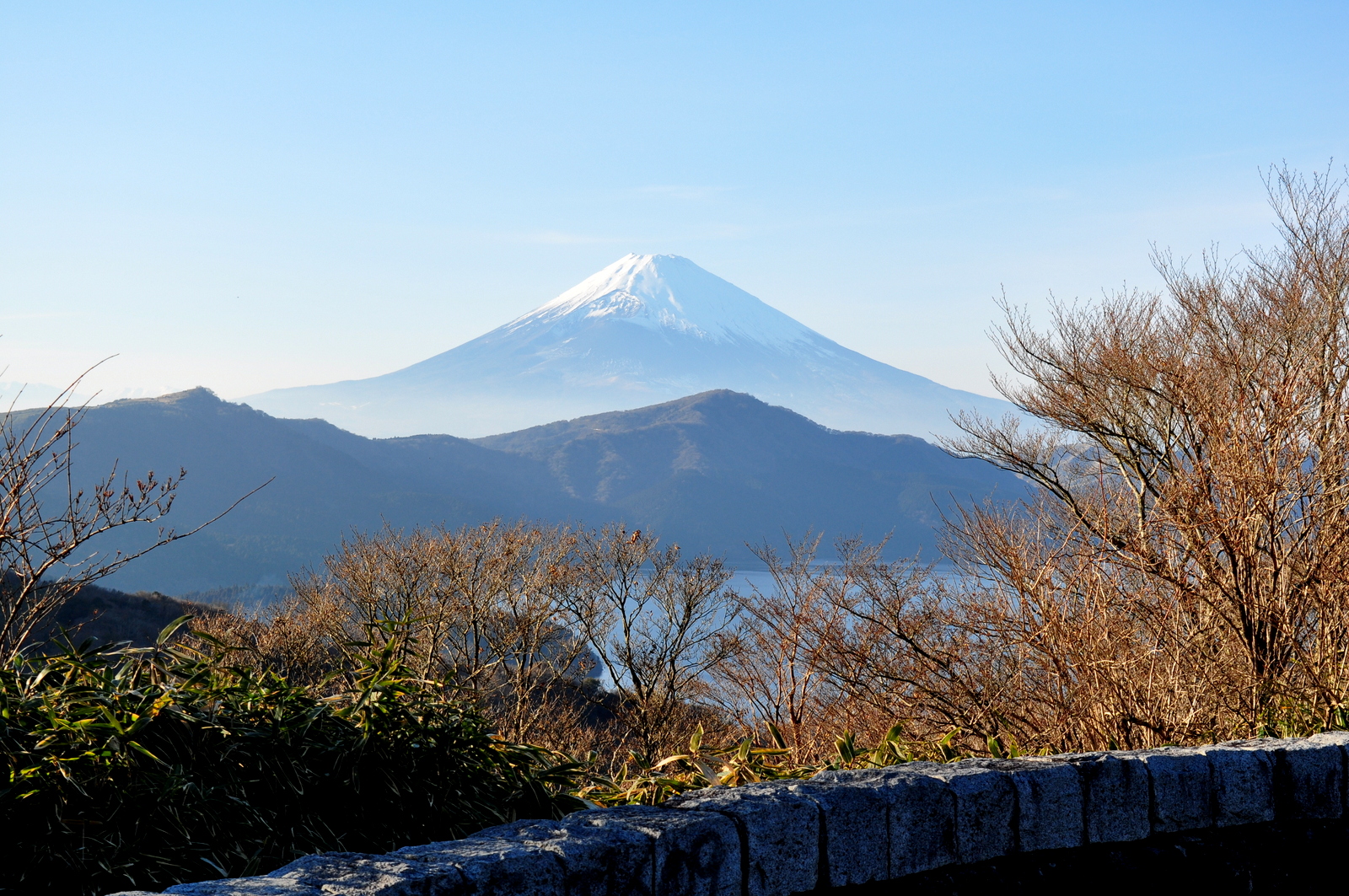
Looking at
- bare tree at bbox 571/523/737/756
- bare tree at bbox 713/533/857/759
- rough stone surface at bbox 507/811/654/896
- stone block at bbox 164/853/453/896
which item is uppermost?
stone block at bbox 164/853/453/896

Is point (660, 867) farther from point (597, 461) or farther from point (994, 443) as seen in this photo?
point (597, 461)

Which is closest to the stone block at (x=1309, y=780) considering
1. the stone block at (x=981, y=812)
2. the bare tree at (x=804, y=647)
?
the stone block at (x=981, y=812)


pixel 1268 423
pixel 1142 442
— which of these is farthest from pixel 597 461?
pixel 1268 423

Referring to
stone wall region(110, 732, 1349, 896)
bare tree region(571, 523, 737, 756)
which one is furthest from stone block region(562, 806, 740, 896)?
bare tree region(571, 523, 737, 756)

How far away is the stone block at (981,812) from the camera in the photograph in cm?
190

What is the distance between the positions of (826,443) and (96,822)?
6903 inches

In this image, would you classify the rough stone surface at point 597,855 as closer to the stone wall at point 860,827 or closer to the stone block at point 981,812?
the stone wall at point 860,827

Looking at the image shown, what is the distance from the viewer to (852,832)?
1.77m

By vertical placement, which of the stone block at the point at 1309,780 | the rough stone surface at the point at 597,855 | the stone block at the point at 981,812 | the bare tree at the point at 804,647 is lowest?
the bare tree at the point at 804,647

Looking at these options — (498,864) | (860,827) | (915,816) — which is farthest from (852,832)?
(498,864)

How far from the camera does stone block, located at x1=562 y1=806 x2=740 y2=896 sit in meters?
1.60

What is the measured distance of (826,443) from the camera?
17462cm

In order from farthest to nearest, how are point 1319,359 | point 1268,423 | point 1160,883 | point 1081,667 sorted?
point 1319,359 < point 1268,423 < point 1081,667 < point 1160,883

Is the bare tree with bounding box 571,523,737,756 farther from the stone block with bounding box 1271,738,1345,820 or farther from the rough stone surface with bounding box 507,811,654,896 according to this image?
the rough stone surface with bounding box 507,811,654,896
